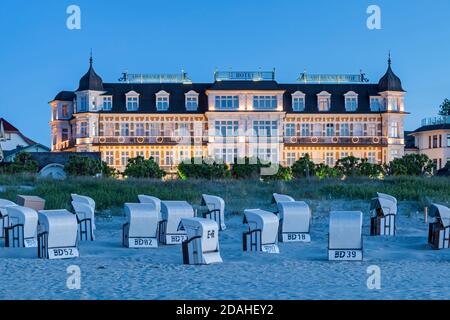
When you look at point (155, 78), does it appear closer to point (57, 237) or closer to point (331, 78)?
point (331, 78)

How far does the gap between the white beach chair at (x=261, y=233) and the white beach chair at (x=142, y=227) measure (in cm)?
221

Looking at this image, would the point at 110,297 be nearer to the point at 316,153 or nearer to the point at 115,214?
the point at 115,214

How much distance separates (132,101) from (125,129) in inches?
99.9

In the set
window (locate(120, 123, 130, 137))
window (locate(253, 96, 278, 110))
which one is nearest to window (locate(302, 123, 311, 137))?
window (locate(253, 96, 278, 110))

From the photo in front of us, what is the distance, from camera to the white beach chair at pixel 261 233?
18.4 meters

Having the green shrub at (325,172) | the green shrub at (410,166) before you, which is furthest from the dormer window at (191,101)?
the green shrub at (410,166)

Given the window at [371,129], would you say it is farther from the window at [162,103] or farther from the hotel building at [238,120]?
the window at [162,103]

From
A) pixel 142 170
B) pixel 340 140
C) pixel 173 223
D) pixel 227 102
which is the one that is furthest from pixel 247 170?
pixel 173 223

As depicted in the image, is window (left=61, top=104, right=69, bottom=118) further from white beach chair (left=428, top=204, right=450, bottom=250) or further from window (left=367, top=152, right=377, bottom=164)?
white beach chair (left=428, top=204, right=450, bottom=250)

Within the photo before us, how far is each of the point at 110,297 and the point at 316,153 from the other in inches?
2477

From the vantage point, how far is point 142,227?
64.2ft

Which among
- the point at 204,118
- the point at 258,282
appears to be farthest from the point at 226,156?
the point at 258,282

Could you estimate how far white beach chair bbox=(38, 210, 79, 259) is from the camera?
17.2m
